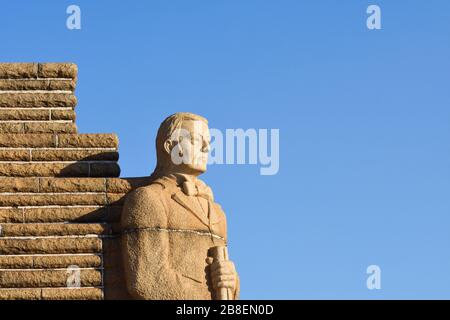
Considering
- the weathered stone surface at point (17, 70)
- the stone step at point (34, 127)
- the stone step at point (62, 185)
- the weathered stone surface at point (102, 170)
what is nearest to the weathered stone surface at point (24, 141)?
the stone step at point (34, 127)

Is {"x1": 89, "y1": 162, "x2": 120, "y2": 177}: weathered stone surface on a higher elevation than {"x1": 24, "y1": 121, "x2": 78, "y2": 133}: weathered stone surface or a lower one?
lower

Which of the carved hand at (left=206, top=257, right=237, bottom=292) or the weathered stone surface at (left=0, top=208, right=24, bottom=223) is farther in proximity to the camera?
the weathered stone surface at (left=0, top=208, right=24, bottom=223)

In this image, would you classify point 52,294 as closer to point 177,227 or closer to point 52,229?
point 52,229

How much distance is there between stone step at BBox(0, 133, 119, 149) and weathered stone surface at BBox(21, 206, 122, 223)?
0.94 m

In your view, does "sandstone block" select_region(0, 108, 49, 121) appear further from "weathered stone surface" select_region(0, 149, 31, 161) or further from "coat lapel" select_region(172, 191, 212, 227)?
"coat lapel" select_region(172, 191, 212, 227)

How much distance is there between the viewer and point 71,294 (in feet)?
Result: 66.3

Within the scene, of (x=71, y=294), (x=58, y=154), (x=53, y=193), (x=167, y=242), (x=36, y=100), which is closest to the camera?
(x=71, y=294)

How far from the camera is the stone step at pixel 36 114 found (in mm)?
21250

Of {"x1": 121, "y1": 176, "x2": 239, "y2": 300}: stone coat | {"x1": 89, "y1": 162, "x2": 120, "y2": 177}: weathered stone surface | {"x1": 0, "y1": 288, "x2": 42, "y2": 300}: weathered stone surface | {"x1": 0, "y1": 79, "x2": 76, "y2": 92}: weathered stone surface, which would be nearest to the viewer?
{"x1": 0, "y1": 288, "x2": 42, "y2": 300}: weathered stone surface

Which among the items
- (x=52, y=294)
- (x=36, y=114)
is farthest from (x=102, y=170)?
(x=52, y=294)

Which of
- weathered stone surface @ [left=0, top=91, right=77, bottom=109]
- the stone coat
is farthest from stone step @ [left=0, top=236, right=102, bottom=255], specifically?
weathered stone surface @ [left=0, top=91, right=77, bottom=109]

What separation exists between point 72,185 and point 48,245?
3.07ft

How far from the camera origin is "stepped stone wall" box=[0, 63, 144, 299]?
2033cm
